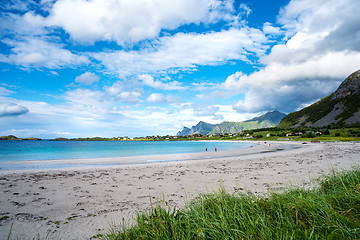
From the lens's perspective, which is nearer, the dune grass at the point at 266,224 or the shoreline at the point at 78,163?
the dune grass at the point at 266,224

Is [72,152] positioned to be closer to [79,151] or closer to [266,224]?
[79,151]

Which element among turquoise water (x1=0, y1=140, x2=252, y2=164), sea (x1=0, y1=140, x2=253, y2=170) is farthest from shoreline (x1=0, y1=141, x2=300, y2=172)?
turquoise water (x1=0, y1=140, x2=252, y2=164)

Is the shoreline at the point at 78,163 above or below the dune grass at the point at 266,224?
below

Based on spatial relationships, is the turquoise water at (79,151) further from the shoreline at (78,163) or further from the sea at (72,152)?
the shoreline at (78,163)

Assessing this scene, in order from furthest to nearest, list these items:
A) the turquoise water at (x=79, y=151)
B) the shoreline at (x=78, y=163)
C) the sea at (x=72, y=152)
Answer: the turquoise water at (x=79, y=151) < the sea at (x=72, y=152) < the shoreline at (x=78, y=163)

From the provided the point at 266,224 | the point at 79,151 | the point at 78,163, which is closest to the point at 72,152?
the point at 79,151

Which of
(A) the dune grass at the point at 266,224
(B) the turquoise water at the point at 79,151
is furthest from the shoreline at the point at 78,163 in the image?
(A) the dune grass at the point at 266,224

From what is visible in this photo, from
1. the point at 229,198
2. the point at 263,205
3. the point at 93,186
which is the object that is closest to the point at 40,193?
the point at 93,186

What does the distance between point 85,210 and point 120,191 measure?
11.1 ft

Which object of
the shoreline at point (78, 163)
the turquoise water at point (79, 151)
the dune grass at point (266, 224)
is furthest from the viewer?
the turquoise water at point (79, 151)

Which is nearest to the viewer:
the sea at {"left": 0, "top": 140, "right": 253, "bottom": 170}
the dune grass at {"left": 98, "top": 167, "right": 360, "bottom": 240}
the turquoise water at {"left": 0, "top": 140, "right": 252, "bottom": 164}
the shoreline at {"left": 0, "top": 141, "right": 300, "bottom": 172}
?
the dune grass at {"left": 98, "top": 167, "right": 360, "bottom": 240}

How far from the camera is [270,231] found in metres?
2.92

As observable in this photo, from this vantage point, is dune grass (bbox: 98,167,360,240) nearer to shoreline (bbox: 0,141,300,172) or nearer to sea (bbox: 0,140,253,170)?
shoreline (bbox: 0,141,300,172)

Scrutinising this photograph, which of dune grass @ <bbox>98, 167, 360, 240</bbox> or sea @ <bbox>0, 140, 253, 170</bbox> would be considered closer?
dune grass @ <bbox>98, 167, 360, 240</bbox>
